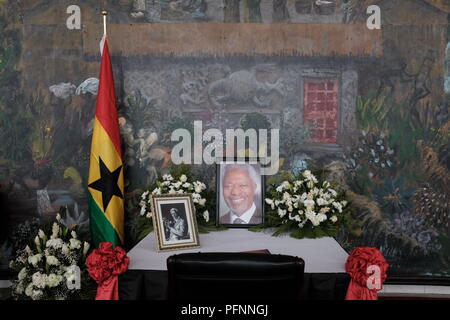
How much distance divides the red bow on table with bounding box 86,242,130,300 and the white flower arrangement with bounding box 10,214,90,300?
891 millimetres

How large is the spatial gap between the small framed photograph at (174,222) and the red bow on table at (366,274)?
44.7 inches

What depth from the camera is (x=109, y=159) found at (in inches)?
149

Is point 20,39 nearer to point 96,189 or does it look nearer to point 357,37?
point 96,189

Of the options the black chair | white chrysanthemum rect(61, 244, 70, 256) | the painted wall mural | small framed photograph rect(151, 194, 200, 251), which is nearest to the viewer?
the black chair

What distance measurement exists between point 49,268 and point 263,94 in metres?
2.48

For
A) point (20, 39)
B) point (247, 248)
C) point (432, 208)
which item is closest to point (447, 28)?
point (432, 208)

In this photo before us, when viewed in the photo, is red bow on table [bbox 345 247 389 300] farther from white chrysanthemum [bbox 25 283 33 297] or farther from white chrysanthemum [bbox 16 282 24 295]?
white chrysanthemum [bbox 16 282 24 295]

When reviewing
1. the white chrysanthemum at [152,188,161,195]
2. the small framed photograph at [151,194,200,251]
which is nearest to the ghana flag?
the white chrysanthemum at [152,188,161,195]

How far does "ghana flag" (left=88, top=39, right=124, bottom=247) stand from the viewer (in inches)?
149

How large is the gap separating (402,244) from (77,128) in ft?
11.4

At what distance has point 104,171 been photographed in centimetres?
377

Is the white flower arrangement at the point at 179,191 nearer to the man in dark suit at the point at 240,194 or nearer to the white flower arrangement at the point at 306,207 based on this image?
the man in dark suit at the point at 240,194

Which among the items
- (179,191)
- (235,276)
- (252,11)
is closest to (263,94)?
(252,11)

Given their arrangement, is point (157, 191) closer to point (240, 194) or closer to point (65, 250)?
point (240, 194)
